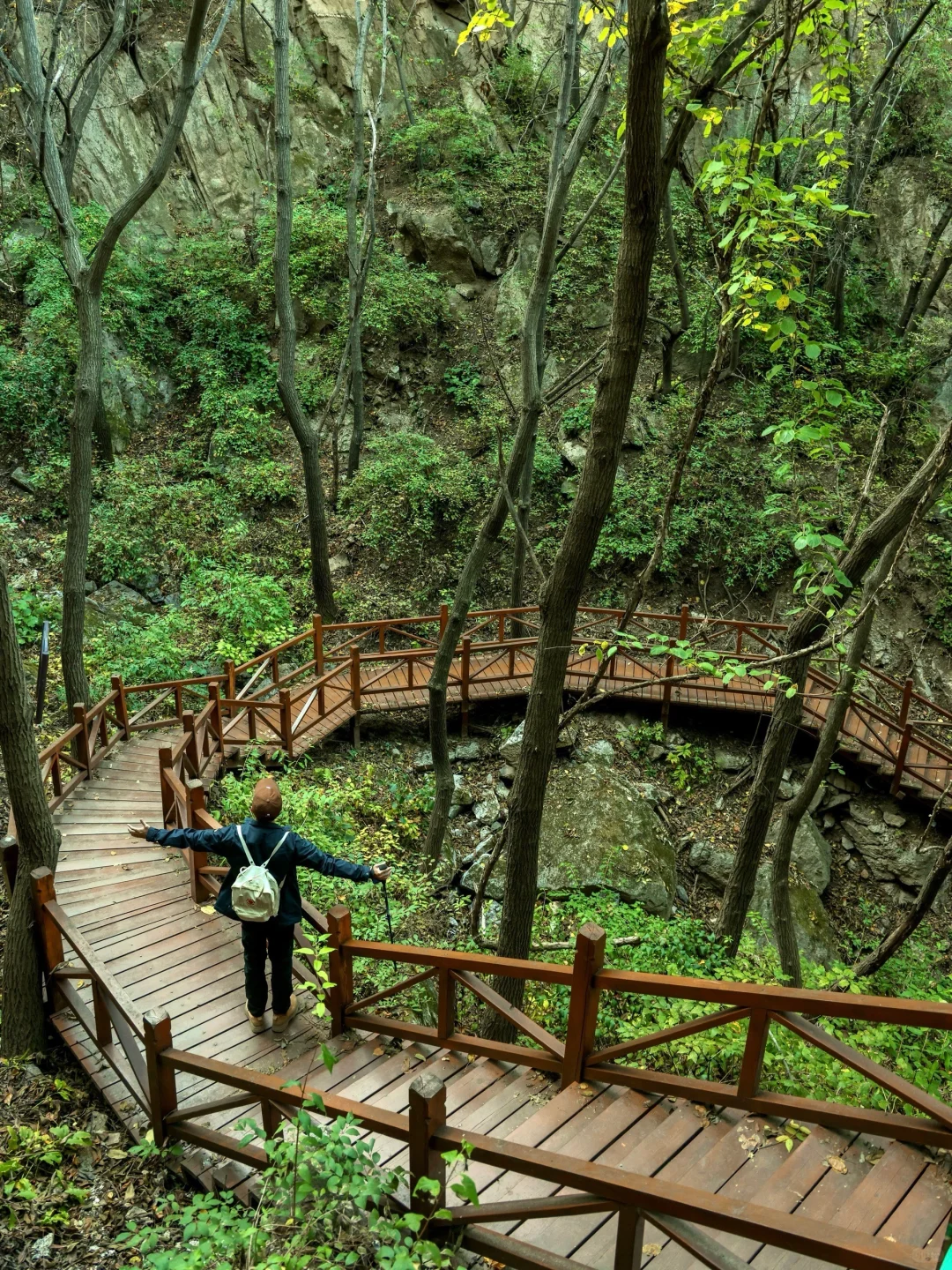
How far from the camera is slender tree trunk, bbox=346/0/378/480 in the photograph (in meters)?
14.9

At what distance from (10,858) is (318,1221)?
12.3 feet

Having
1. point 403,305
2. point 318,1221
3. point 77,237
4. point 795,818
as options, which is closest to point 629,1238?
point 318,1221

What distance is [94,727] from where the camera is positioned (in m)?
9.67

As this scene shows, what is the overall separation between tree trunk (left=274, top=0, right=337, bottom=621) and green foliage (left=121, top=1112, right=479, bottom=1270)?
A: 11134 millimetres

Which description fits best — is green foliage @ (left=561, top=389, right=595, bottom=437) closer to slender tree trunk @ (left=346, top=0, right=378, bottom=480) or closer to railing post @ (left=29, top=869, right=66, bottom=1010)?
slender tree trunk @ (left=346, top=0, right=378, bottom=480)

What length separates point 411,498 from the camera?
53.2 ft

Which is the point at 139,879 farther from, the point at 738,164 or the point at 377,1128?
Result: the point at 738,164

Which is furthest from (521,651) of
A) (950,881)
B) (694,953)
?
(950,881)

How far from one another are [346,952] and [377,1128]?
159cm

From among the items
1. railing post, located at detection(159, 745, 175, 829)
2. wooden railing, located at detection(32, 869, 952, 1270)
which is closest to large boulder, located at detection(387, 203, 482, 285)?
railing post, located at detection(159, 745, 175, 829)

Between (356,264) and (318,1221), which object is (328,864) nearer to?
(318,1221)

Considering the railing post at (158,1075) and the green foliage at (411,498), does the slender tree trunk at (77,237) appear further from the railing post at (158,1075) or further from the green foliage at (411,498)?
the railing post at (158,1075)

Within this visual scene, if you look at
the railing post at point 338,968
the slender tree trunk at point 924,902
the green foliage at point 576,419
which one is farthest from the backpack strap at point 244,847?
the green foliage at point 576,419

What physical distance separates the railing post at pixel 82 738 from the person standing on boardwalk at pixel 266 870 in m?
4.45
